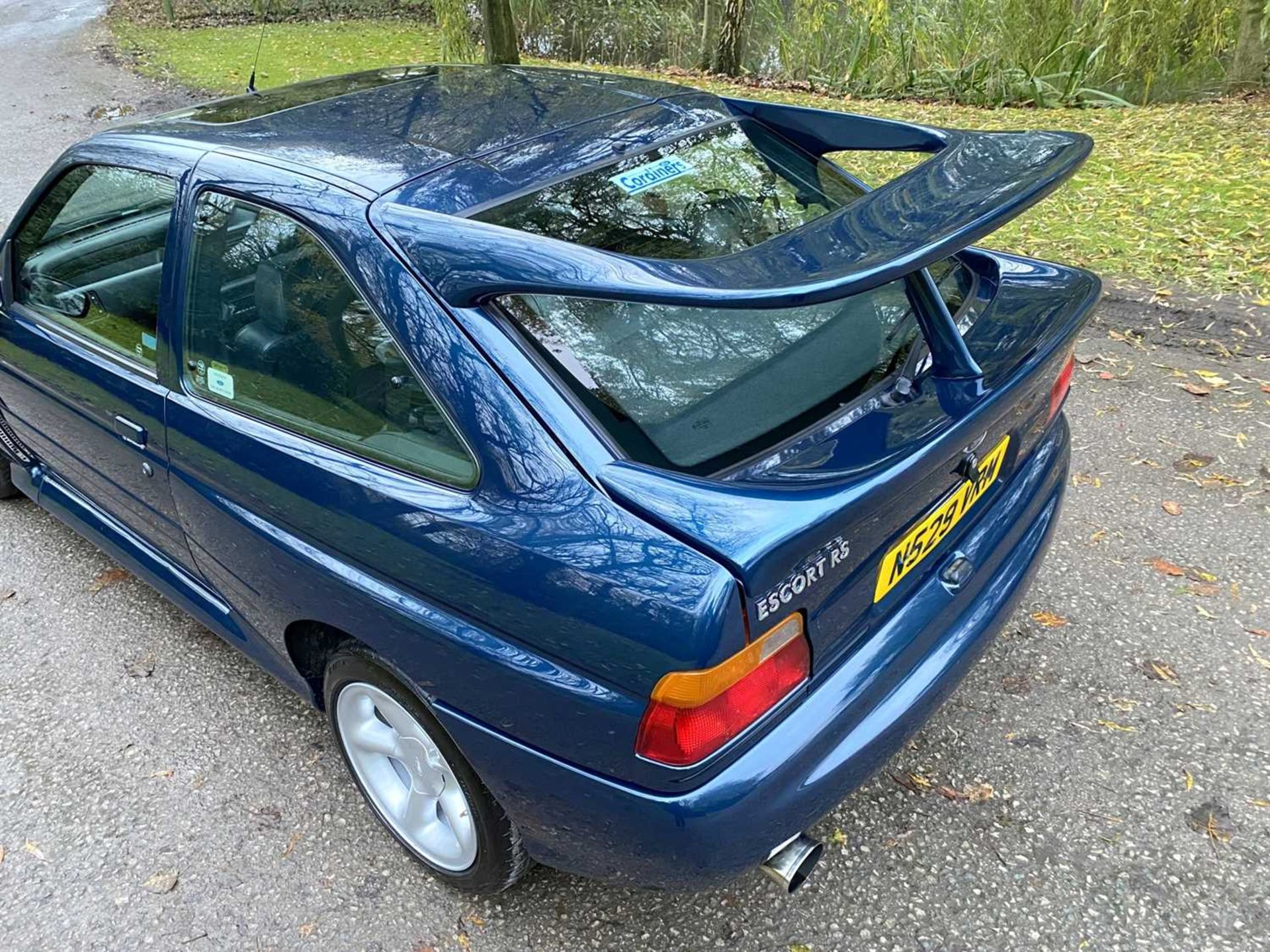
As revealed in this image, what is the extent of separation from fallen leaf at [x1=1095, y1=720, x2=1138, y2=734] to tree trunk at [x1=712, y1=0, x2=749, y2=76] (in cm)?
1155

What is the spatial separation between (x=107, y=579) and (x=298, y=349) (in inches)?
73.5

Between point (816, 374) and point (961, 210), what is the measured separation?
0.43 metres

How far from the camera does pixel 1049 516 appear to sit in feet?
7.95

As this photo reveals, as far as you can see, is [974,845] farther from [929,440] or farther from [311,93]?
[311,93]

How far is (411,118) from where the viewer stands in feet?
7.75

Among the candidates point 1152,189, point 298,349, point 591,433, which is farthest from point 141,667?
point 1152,189

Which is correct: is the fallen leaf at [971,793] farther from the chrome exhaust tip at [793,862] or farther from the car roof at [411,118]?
the car roof at [411,118]

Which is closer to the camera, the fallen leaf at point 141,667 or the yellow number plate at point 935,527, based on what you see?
the yellow number plate at point 935,527

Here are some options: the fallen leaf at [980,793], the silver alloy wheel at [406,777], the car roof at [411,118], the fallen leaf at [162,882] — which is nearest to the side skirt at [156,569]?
the silver alloy wheel at [406,777]

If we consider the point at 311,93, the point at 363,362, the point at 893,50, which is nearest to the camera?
the point at 363,362

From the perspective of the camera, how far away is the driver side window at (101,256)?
2.54 metres

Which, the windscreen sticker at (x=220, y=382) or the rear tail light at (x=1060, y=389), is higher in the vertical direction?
the windscreen sticker at (x=220, y=382)

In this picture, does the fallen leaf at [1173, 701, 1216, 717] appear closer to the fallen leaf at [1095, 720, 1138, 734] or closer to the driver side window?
the fallen leaf at [1095, 720, 1138, 734]

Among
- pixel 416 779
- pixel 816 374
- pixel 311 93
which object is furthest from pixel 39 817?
pixel 816 374
